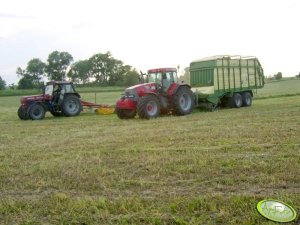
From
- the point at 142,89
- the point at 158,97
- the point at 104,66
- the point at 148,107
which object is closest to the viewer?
the point at 148,107

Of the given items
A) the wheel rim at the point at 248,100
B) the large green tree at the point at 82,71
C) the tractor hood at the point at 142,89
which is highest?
the large green tree at the point at 82,71

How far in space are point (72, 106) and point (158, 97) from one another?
4.93m

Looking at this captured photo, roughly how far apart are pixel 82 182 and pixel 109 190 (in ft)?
1.85

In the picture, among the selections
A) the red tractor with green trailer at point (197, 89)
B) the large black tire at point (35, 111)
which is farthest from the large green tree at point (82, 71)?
the large black tire at point (35, 111)

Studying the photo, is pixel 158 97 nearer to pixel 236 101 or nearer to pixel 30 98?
pixel 236 101

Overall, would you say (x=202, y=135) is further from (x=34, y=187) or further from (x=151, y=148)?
(x=34, y=187)

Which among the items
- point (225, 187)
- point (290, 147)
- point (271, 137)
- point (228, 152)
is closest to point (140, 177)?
point (225, 187)

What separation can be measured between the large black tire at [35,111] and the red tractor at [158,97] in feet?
12.7

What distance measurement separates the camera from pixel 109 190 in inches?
206

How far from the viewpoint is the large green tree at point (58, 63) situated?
82625mm

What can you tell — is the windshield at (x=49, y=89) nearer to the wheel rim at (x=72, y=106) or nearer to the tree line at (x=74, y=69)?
the wheel rim at (x=72, y=106)

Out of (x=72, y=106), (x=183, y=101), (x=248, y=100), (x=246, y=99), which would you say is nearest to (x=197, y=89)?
(x=183, y=101)

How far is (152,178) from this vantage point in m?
5.68

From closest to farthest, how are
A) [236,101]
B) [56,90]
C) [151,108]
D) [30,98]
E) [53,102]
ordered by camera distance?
1. [151,108]
2. [30,98]
3. [53,102]
4. [56,90]
5. [236,101]
